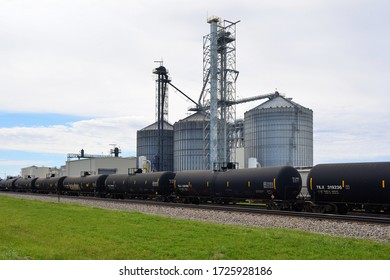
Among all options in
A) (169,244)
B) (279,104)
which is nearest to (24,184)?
(279,104)

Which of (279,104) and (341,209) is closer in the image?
A: (341,209)

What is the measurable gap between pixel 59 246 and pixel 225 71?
5768 centimetres

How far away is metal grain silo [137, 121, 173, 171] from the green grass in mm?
68475

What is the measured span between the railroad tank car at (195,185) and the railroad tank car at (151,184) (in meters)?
1.91

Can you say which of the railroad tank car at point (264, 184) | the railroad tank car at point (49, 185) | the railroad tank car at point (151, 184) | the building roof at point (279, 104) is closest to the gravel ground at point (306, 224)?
the railroad tank car at point (264, 184)

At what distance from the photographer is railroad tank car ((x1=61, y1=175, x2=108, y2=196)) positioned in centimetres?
5534

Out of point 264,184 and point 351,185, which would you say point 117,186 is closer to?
point 264,184

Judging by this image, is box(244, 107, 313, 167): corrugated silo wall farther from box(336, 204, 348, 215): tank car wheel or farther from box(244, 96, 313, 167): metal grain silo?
box(336, 204, 348, 215): tank car wheel

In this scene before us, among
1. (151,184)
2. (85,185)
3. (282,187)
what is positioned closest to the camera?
(282,187)

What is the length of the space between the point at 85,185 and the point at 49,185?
13.9 metres

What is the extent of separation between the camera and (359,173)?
25391 mm

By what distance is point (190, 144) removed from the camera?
276 ft

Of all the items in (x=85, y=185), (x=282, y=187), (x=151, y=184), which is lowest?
(x=85, y=185)
